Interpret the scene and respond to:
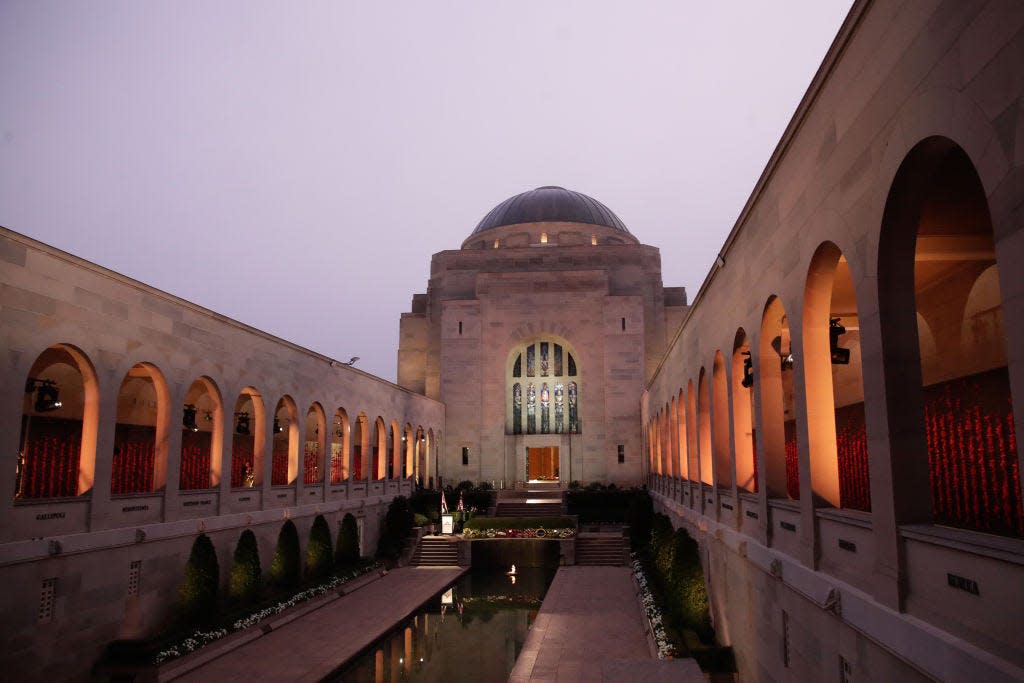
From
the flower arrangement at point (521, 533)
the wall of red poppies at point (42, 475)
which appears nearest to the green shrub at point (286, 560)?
the wall of red poppies at point (42, 475)

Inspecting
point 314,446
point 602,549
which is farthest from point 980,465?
point 314,446

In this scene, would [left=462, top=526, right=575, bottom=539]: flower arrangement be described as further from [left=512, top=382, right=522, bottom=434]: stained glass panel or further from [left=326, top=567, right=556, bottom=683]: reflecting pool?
[left=512, top=382, right=522, bottom=434]: stained glass panel

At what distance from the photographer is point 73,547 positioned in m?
13.2

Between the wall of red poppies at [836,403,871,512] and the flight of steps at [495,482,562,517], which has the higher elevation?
the wall of red poppies at [836,403,871,512]

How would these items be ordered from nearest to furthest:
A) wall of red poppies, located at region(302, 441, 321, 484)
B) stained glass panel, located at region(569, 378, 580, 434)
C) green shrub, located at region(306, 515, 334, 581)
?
green shrub, located at region(306, 515, 334, 581) → wall of red poppies, located at region(302, 441, 321, 484) → stained glass panel, located at region(569, 378, 580, 434)

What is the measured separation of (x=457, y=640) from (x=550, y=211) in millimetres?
40736

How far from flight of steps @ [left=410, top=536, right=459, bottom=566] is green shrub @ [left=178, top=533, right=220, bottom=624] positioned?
13.2 metres

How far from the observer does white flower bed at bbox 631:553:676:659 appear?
13.9 m

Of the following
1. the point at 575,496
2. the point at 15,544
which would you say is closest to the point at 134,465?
the point at 15,544

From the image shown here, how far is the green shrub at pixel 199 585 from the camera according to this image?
16.0 m

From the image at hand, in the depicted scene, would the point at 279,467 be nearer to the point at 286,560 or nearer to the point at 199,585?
the point at 286,560

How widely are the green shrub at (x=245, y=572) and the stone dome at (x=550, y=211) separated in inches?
1527

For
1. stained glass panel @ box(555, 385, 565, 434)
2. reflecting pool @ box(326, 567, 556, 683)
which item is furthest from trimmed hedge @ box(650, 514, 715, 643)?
stained glass panel @ box(555, 385, 565, 434)

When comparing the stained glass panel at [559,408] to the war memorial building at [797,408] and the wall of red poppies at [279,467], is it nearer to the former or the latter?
the war memorial building at [797,408]
